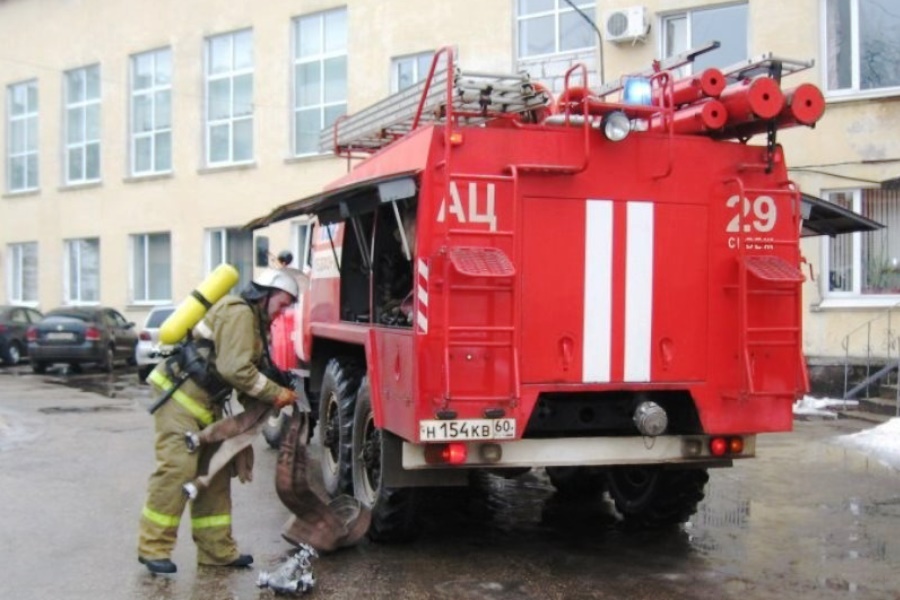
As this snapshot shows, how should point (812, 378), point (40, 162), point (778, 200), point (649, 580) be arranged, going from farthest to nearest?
point (40, 162)
point (812, 378)
point (778, 200)
point (649, 580)

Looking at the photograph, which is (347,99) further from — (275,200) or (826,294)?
(826,294)

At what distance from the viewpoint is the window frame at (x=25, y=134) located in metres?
28.3

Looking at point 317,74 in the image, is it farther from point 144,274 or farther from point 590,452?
point 590,452

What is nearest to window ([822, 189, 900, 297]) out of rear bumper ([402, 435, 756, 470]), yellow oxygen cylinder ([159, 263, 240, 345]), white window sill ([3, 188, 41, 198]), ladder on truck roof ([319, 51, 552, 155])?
ladder on truck roof ([319, 51, 552, 155])

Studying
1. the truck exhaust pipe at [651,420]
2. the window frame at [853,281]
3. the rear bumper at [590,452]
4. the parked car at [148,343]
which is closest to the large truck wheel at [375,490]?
the rear bumper at [590,452]

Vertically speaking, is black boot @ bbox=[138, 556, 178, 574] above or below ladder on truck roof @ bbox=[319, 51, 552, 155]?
below

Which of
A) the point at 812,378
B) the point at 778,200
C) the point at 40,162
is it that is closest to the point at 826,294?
the point at 812,378

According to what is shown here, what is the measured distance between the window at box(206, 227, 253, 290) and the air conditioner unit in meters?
9.99

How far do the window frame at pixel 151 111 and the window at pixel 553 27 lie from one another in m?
10.2

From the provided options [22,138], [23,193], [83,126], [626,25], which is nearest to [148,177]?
[83,126]

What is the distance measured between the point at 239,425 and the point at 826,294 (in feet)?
37.7

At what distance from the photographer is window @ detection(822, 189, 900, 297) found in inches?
580

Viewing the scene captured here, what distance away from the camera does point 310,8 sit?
2150 centimetres

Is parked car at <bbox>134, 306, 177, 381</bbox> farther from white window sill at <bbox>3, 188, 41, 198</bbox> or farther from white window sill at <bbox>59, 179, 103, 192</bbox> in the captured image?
white window sill at <bbox>3, 188, 41, 198</bbox>
